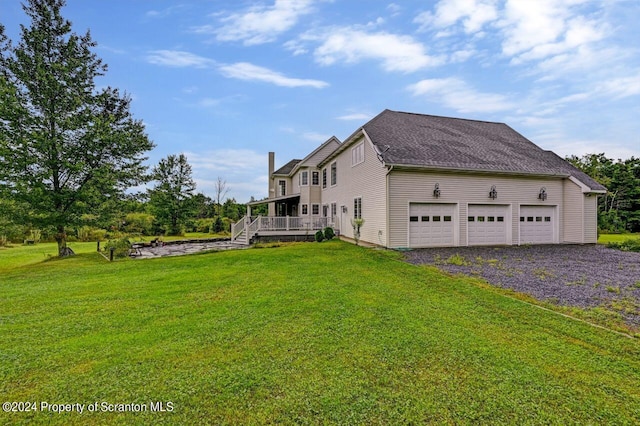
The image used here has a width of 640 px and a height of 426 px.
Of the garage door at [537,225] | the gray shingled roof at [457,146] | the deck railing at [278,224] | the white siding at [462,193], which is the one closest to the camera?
the white siding at [462,193]

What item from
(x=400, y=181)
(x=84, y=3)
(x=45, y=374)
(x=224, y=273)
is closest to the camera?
(x=45, y=374)

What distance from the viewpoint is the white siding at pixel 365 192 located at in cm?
1342

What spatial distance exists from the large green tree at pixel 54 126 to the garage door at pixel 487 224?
18037mm

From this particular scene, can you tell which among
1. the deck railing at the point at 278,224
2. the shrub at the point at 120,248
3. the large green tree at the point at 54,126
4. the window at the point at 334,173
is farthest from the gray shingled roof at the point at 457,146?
the large green tree at the point at 54,126

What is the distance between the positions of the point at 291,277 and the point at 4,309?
17.6 feet

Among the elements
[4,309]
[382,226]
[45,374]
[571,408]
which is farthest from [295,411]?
[382,226]

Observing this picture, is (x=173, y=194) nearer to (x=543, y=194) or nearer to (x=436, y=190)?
(x=436, y=190)

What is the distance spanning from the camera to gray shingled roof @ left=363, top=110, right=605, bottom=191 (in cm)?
1366

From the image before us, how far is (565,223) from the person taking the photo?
15375 millimetres

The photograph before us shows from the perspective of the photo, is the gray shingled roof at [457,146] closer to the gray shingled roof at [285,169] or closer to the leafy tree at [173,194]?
the gray shingled roof at [285,169]

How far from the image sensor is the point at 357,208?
16.4 meters

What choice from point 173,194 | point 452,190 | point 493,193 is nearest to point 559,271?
point 452,190

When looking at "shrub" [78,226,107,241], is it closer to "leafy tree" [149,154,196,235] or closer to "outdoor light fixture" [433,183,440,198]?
"leafy tree" [149,154,196,235]

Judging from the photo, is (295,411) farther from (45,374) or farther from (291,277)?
(291,277)
